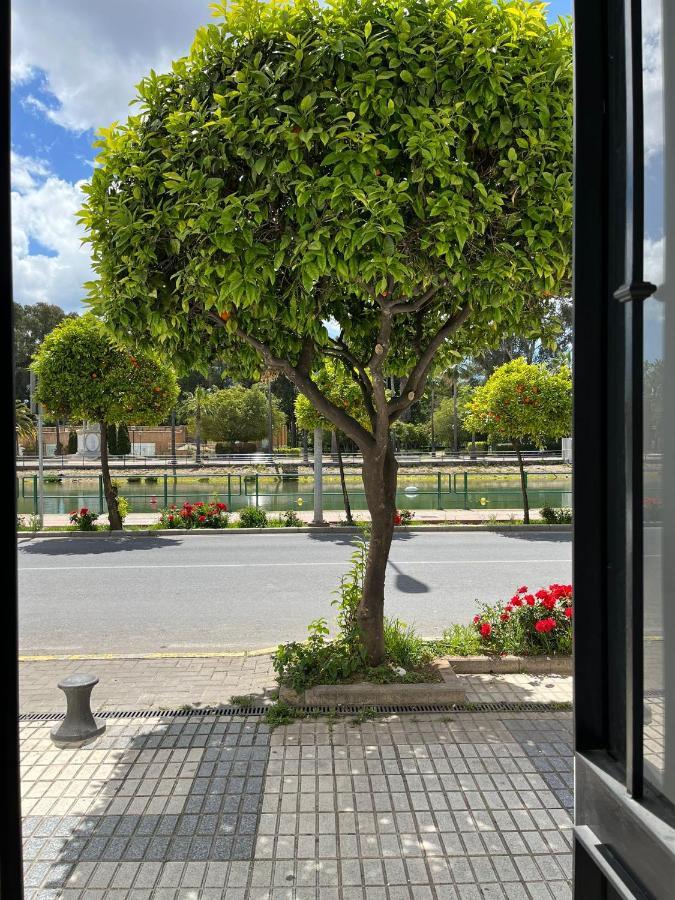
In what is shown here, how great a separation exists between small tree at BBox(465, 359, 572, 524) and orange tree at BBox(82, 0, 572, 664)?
1142cm

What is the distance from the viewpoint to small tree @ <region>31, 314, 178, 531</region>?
44.9 ft

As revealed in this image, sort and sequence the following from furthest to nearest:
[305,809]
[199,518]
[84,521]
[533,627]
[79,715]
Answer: [199,518] < [84,521] < [533,627] < [79,715] < [305,809]

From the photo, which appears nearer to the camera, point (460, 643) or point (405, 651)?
point (405, 651)

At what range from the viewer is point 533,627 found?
19.1 feet

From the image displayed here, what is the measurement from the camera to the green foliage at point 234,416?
158 ft

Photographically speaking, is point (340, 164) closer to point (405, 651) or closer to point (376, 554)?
point (376, 554)

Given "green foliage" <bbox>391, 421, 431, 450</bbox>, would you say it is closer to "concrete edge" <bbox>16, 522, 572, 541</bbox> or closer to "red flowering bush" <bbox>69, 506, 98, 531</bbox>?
"concrete edge" <bbox>16, 522, 572, 541</bbox>

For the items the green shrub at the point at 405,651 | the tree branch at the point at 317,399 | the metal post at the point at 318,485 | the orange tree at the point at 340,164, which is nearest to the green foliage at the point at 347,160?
the orange tree at the point at 340,164

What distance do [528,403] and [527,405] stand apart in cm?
6

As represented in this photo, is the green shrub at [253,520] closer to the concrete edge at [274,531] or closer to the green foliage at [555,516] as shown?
the concrete edge at [274,531]

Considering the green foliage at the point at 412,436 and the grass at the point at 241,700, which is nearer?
the grass at the point at 241,700

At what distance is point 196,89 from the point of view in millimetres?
4250

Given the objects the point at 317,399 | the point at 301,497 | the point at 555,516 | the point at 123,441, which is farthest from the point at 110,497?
the point at 123,441

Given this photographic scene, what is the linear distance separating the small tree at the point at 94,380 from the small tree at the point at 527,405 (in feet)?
25.2
